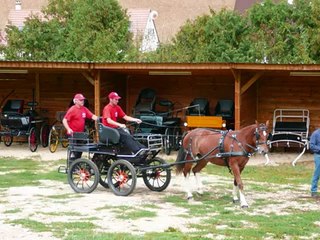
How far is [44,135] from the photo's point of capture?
2016 cm

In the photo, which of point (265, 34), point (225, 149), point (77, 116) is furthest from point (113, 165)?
point (265, 34)

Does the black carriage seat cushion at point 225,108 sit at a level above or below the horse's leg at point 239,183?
above

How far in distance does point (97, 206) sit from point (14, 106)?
9.91 m

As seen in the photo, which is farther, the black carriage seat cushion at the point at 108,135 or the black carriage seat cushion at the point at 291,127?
the black carriage seat cushion at the point at 291,127

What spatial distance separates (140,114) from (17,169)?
4.29 metres

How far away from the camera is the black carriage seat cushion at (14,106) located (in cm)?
2039

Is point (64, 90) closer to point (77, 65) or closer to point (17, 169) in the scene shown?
A: point (77, 65)

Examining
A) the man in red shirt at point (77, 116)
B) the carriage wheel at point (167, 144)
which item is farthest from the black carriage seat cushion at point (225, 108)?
the man in red shirt at point (77, 116)

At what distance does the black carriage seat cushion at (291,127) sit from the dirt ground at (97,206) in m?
4.14

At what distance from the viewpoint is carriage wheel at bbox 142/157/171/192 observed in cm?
1258

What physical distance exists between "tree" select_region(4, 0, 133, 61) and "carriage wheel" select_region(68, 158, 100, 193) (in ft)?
47.9

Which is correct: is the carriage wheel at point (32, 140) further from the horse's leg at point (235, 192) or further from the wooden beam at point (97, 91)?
the horse's leg at point (235, 192)

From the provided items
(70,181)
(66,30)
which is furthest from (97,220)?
(66,30)

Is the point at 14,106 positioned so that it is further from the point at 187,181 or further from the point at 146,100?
the point at 187,181
